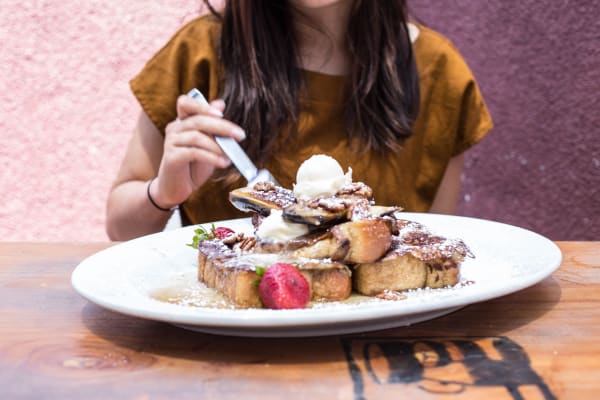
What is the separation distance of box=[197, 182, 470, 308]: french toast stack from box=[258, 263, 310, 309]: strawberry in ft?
0.07

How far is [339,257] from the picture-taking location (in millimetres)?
854

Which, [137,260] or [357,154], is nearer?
[137,260]

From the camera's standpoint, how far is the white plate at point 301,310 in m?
0.68

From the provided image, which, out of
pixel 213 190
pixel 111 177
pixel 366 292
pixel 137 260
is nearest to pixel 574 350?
pixel 366 292

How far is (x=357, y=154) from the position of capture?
1.68m

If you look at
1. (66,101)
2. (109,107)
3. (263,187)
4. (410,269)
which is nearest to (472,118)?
(263,187)

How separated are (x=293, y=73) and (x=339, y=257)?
36.7 inches

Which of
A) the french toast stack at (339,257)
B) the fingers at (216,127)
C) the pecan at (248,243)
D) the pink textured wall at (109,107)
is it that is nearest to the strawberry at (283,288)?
the french toast stack at (339,257)

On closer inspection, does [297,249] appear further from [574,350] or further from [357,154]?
[357,154]

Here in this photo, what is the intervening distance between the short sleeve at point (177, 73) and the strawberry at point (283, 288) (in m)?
0.98

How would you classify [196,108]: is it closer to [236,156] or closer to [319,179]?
[236,156]

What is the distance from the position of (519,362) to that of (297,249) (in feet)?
1.04

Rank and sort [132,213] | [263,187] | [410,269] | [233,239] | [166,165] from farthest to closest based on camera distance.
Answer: [132,213] < [166,165] < [263,187] < [233,239] < [410,269]

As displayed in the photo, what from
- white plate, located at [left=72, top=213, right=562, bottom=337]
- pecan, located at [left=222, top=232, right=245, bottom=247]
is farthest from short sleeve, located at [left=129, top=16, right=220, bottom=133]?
pecan, located at [left=222, top=232, right=245, bottom=247]
